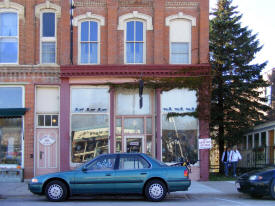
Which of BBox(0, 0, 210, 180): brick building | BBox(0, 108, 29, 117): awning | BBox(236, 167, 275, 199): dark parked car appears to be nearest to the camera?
BBox(236, 167, 275, 199): dark parked car

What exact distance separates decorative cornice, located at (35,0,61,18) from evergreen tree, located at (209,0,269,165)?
33.0 ft

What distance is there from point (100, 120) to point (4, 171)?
4.90m

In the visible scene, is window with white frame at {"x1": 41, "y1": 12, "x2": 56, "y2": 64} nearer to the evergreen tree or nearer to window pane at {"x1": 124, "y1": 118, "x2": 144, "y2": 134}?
window pane at {"x1": 124, "y1": 118, "x2": 144, "y2": 134}

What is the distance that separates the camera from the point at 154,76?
723 inches

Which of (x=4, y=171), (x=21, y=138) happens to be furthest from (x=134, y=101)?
(x=4, y=171)

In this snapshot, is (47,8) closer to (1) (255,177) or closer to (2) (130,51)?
(2) (130,51)

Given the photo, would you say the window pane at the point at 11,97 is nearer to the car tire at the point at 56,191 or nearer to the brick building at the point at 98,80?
the brick building at the point at 98,80

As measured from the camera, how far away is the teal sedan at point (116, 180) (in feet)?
40.3

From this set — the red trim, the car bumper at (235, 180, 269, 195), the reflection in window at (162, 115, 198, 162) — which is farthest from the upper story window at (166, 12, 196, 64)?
the car bumper at (235, 180, 269, 195)

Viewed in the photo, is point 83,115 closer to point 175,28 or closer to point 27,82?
point 27,82

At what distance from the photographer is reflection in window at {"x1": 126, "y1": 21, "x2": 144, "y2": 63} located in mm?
18875

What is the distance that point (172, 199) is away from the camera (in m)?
13.4

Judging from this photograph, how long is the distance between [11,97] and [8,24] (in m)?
3.52

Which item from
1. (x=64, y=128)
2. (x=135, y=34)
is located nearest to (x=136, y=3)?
(x=135, y=34)
